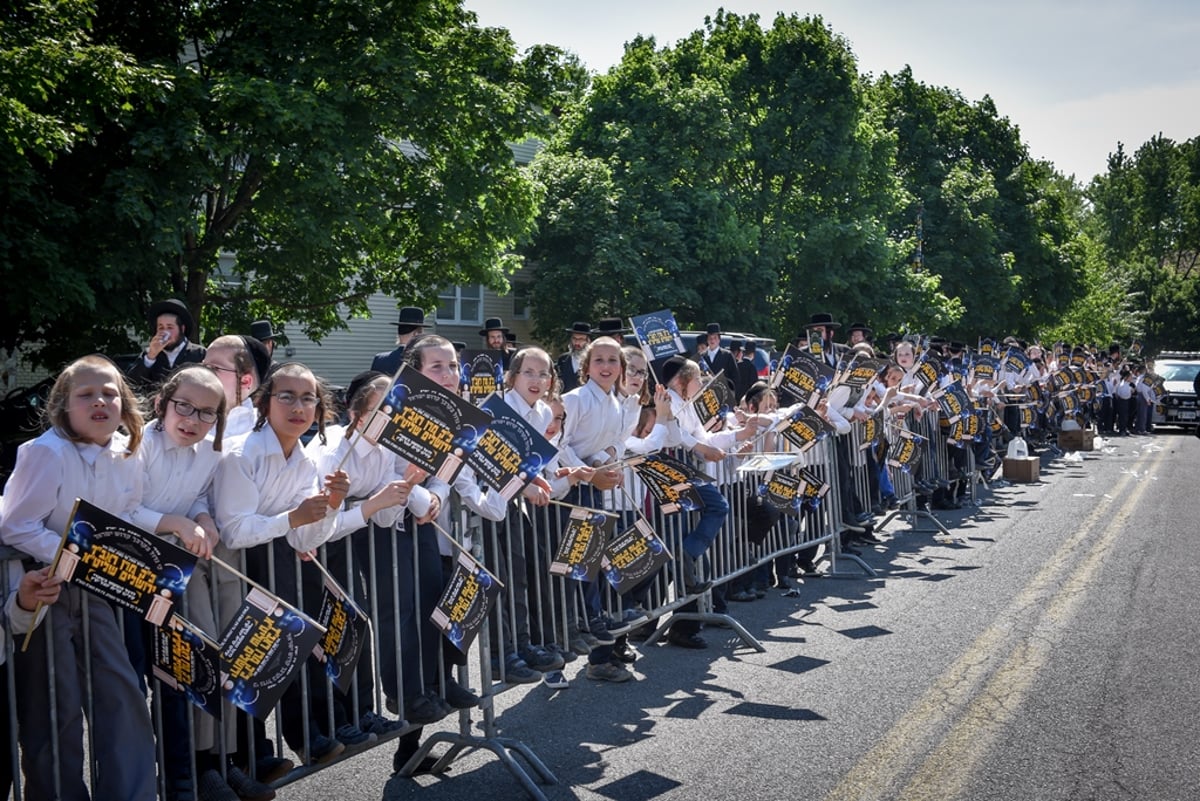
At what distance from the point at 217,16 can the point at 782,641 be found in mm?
15035

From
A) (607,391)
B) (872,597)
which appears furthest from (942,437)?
(607,391)

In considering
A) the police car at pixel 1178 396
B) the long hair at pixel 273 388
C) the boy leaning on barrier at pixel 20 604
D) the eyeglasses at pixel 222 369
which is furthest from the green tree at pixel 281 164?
the police car at pixel 1178 396

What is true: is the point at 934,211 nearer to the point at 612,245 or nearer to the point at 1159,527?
the point at 612,245

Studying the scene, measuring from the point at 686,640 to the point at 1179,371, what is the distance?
33693 mm

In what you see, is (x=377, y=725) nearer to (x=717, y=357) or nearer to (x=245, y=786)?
(x=245, y=786)

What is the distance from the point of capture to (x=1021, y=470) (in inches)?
793

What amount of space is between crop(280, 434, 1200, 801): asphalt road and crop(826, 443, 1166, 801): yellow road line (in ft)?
0.05

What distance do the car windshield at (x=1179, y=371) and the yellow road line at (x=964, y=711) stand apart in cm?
3002

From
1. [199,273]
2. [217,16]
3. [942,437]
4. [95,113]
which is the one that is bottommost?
[942,437]

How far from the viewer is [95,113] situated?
16.0 m

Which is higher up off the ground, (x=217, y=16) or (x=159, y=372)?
(x=217, y=16)

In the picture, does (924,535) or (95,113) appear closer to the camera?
(924,535)

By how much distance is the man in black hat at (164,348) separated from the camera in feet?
29.3

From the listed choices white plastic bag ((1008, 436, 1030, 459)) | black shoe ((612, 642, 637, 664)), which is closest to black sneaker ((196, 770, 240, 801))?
black shoe ((612, 642, 637, 664))
